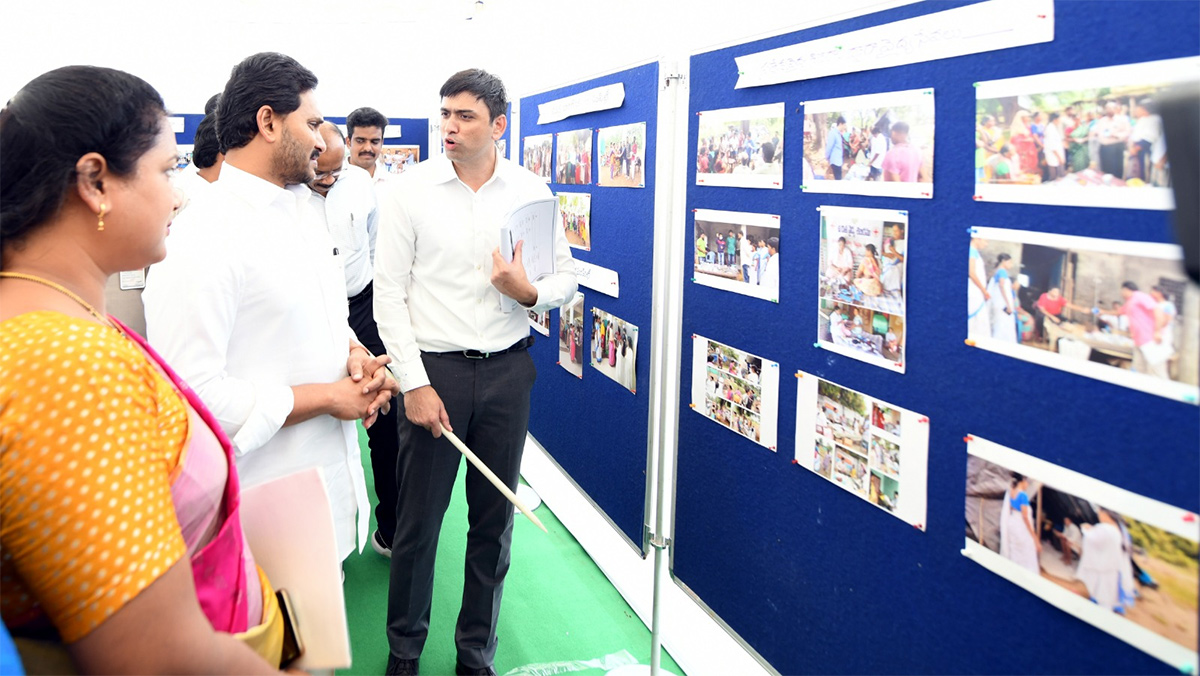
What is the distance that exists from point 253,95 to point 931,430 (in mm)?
1523

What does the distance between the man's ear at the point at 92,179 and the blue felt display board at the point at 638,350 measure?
5.22 ft

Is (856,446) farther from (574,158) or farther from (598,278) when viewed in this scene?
(574,158)

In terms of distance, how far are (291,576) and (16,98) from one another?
715mm

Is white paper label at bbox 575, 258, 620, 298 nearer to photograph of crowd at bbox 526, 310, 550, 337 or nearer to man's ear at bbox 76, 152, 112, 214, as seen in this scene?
photograph of crowd at bbox 526, 310, 550, 337

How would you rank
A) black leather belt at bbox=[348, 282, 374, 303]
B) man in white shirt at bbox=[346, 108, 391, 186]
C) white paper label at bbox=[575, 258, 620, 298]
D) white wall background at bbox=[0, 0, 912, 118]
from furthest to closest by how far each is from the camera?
white wall background at bbox=[0, 0, 912, 118] → man in white shirt at bbox=[346, 108, 391, 186] → black leather belt at bbox=[348, 282, 374, 303] → white paper label at bbox=[575, 258, 620, 298]

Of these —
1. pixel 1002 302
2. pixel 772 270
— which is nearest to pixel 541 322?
pixel 772 270

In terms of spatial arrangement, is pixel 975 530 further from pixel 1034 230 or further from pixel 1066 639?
pixel 1034 230

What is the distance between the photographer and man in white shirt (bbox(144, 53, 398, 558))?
142 centimetres

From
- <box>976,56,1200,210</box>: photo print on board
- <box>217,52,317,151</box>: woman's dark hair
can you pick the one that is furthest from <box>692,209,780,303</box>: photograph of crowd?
<box>217,52,317,151</box>: woman's dark hair

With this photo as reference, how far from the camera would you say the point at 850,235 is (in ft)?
4.94

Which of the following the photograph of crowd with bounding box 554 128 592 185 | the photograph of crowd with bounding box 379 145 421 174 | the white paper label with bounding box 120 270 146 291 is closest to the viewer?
the white paper label with bounding box 120 270 146 291

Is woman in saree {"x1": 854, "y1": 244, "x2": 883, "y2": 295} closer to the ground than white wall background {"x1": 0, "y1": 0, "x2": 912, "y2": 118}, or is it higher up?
closer to the ground

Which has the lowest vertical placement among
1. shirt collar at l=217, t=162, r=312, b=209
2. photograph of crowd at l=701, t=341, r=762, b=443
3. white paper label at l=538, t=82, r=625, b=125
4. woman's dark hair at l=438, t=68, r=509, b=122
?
photograph of crowd at l=701, t=341, r=762, b=443

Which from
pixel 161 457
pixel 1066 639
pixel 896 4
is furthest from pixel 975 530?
pixel 161 457
